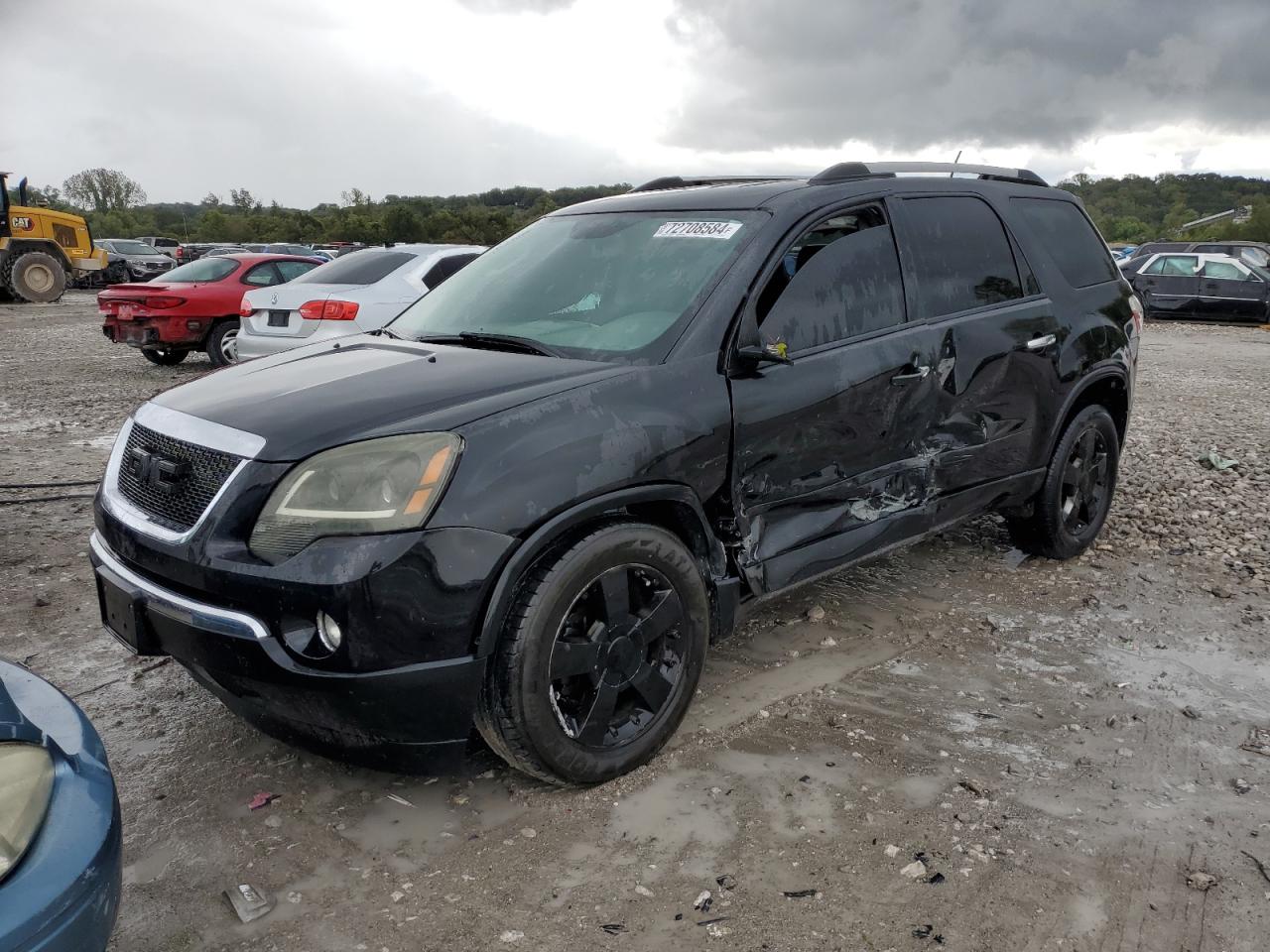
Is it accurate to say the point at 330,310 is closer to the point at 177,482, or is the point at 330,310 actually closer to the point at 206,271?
the point at 206,271

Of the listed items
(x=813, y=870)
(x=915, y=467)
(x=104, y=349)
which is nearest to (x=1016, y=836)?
(x=813, y=870)

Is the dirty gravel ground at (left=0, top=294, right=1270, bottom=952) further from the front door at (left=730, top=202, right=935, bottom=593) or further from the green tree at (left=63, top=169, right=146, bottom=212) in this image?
the green tree at (left=63, top=169, right=146, bottom=212)

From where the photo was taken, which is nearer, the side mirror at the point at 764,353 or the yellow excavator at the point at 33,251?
the side mirror at the point at 764,353

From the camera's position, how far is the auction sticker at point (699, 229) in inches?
135

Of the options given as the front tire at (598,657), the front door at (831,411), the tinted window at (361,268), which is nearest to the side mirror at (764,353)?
the front door at (831,411)

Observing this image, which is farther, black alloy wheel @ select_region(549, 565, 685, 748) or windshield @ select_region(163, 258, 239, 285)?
windshield @ select_region(163, 258, 239, 285)

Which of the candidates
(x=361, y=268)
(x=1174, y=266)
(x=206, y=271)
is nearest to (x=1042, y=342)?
(x=361, y=268)

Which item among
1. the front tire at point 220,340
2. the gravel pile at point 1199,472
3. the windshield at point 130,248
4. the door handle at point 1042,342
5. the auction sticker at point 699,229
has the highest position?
the windshield at point 130,248

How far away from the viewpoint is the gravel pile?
529 centimetres

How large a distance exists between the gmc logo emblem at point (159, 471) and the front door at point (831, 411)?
5.25 ft

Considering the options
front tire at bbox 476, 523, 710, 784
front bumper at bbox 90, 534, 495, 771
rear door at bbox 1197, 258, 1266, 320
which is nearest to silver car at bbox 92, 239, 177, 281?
rear door at bbox 1197, 258, 1266, 320

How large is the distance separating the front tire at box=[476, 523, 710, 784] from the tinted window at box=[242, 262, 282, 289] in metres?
10.3

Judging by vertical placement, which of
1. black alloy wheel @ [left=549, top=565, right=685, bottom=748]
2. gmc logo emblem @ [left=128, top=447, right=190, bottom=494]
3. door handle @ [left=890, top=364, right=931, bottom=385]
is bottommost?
black alloy wheel @ [left=549, top=565, right=685, bottom=748]

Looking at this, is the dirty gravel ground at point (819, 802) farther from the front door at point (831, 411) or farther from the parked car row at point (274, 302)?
the parked car row at point (274, 302)
